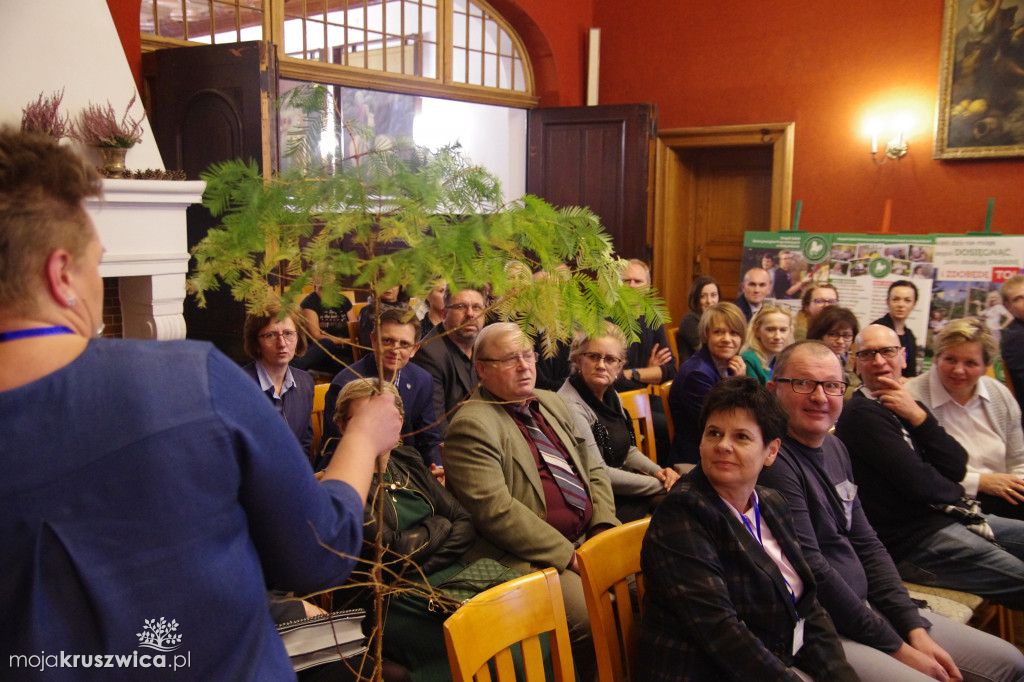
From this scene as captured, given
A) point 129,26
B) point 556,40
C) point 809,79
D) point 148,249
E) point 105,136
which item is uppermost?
point 556,40

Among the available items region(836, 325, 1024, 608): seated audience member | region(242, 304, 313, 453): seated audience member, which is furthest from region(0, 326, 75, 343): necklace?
region(836, 325, 1024, 608): seated audience member

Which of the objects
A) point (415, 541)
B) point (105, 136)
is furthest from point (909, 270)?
point (105, 136)

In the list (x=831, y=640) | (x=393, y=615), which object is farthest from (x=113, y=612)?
(x=831, y=640)

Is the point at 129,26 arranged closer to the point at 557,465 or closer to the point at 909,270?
the point at 557,465

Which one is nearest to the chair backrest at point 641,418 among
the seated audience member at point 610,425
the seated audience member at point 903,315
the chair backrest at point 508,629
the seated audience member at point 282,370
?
the seated audience member at point 610,425

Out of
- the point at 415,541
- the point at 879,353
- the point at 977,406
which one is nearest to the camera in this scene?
the point at 415,541

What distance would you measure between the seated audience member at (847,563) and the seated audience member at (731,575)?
0.14 metres

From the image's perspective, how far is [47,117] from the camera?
4.08 metres

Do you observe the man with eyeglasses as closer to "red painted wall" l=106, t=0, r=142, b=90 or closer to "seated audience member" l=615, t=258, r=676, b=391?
"seated audience member" l=615, t=258, r=676, b=391

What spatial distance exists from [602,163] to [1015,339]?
3907 millimetres

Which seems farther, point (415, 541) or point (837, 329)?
point (837, 329)

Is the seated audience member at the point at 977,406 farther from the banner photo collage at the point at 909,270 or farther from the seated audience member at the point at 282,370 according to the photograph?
the seated audience member at the point at 282,370

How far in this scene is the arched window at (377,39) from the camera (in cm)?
543

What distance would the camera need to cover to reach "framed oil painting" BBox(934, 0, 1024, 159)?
250 inches
